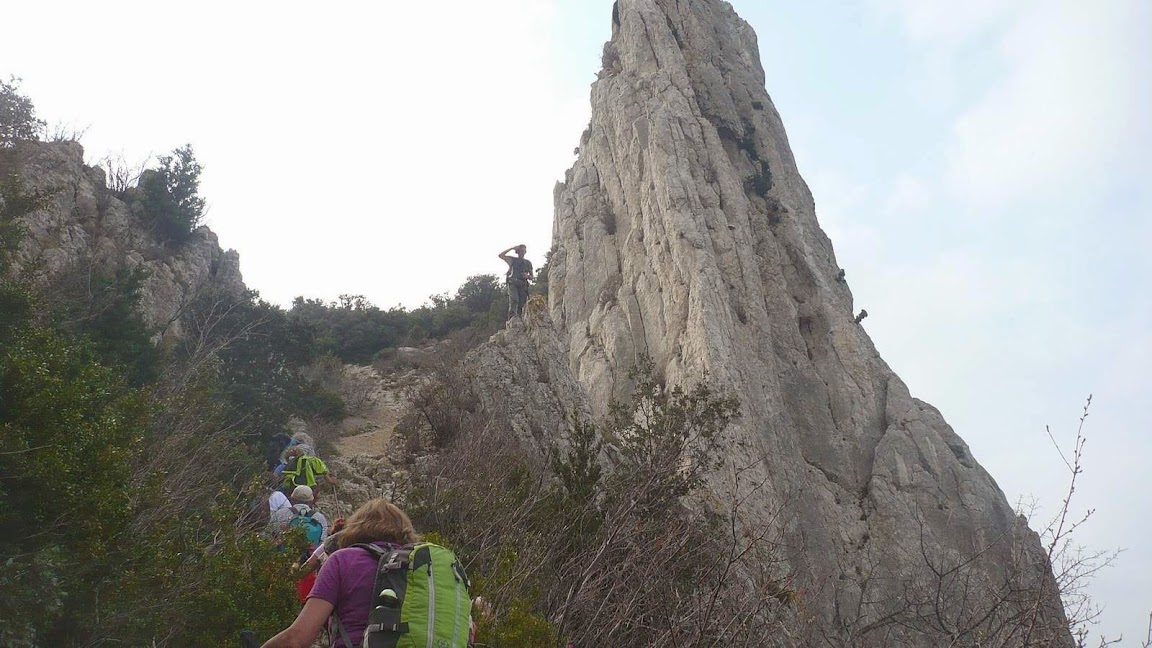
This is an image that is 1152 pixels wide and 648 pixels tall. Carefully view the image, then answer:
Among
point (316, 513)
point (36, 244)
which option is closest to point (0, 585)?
point (316, 513)

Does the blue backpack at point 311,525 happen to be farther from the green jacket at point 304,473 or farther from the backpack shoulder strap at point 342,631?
the backpack shoulder strap at point 342,631

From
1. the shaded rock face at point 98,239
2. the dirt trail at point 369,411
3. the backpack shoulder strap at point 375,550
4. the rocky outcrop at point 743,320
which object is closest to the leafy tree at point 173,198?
the shaded rock face at point 98,239

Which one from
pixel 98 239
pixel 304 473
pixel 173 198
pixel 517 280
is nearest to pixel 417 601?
pixel 304 473

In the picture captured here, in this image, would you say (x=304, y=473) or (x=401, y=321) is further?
(x=401, y=321)

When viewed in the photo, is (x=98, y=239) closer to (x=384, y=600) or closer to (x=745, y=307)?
(x=745, y=307)

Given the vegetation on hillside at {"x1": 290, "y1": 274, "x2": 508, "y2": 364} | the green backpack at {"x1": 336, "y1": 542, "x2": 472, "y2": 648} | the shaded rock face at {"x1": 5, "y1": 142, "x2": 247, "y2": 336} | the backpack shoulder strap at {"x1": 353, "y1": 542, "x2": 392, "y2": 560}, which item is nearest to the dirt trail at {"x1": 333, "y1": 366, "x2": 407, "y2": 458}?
the vegetation on hillside at {"x1": 290, "y1": 274, "x2": 508, "y2": 364}

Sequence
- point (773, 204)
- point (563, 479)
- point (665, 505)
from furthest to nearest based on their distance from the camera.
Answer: point (773, 204), point (563, 479), point (665, 505)

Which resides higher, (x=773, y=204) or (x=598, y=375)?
(x=773, y=204)

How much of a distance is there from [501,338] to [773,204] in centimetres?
1463

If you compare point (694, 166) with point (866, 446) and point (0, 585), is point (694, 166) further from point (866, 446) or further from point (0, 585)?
point (0, 585)

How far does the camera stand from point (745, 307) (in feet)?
74.5

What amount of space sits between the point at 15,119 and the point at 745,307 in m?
21.7

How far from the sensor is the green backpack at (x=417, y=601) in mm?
2852

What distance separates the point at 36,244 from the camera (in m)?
15.7
